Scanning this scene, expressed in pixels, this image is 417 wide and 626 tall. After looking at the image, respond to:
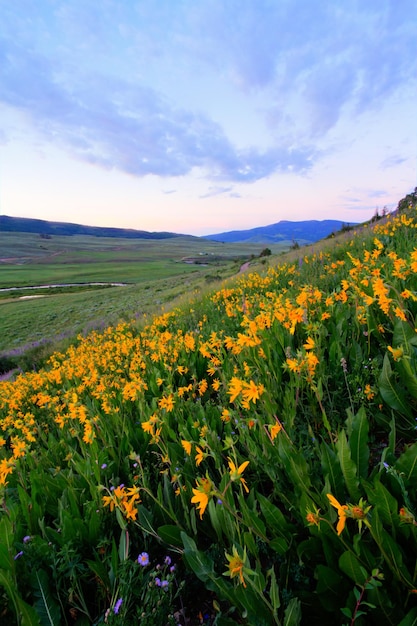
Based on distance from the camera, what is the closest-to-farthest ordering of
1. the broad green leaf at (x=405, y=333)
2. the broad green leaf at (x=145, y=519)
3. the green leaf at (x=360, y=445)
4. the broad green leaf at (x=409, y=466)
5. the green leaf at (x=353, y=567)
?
the green leaf at (x=353, y=567) → the broad green leaf at (x=409, y=466) → the green leaf at (x=360, y=445) → the broad green leaf at (x=145, y=519) → the broad green leaf at (x=405, y=333)

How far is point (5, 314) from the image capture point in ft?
101

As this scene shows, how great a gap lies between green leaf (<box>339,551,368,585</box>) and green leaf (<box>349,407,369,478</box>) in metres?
0.48

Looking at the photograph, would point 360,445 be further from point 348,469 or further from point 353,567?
point 353,567

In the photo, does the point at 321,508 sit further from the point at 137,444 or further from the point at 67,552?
the point at 137,444

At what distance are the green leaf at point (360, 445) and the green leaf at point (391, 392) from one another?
0.46 m

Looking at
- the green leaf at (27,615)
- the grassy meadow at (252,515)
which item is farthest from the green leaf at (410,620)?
the green leaf at (27,615)

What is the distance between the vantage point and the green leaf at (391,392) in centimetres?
192

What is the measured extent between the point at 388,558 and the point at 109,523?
1.51 m

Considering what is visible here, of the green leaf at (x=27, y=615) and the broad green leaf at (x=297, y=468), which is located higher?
the broad green leaf at (x=297, y=468)

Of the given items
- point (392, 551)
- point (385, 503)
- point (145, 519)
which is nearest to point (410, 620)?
point (392, 551)

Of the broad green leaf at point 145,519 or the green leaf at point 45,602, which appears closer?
the green leaf at point 45,602

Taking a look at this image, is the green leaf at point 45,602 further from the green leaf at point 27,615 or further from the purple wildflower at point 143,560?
the purple wildflower at point 143,560

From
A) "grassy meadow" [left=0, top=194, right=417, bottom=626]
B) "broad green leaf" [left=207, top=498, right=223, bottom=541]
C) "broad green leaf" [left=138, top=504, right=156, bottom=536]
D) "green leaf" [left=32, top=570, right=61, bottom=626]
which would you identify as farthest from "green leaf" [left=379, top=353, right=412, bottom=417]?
"green leaf" [left=32, top=570, right=61, bottom=626]

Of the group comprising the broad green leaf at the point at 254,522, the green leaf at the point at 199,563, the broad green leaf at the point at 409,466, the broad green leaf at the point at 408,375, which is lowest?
the green leaf at the point at 199,563
